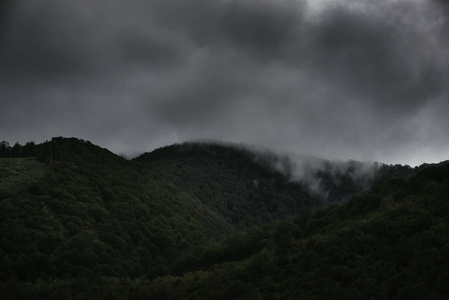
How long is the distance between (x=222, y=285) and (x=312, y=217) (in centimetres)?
3990

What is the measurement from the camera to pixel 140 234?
101 m

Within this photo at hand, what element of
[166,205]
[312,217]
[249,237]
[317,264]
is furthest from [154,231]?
[317,264]

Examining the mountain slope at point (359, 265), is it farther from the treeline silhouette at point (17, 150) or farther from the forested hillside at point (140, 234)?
the treeline silhouette at point (17, 150)

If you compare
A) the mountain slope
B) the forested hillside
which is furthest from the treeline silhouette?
the mountain slope

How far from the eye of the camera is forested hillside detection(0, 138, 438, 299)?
49.2 metres

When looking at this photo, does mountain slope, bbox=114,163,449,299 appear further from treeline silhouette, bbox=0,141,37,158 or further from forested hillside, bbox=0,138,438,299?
treeline silhouette, bbox=0,141,37,158

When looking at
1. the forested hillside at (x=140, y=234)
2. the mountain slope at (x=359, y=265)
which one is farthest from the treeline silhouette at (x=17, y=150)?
the mountain slope at (x=359, y=265)

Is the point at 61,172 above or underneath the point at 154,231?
above

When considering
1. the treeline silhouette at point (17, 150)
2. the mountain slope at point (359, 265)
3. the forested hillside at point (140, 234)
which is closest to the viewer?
the mountain slope at point (359, 265)

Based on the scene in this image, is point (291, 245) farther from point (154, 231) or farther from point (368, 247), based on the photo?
point (154, 231)

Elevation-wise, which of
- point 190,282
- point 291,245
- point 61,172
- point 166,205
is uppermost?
point 61,172

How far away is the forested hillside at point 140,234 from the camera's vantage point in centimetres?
4916

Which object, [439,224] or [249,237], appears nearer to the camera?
[439,224]

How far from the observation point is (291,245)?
59.5m
